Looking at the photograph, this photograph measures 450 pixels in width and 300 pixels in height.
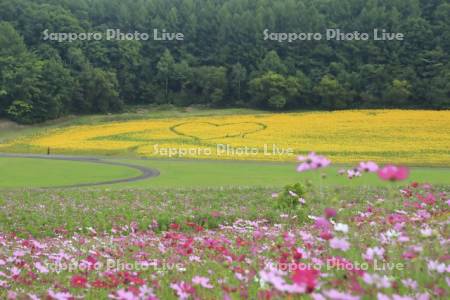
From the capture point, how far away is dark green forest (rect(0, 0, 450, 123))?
60.4m

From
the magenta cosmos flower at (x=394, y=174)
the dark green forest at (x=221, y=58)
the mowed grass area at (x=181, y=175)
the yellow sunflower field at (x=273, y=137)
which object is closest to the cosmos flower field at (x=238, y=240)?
the magenta cosmos flower at (x=394, y=174)

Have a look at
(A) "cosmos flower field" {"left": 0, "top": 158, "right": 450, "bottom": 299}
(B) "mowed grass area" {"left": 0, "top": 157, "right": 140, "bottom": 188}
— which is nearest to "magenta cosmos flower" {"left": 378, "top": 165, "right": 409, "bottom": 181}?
(A) "cosmos flower field" {"left": 0, "top": 158, "right": 450, "bottom": 299}

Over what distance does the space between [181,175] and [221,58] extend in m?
52.1

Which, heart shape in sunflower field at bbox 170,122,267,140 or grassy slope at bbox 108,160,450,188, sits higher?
heart shape in sunflower field at bbox 170,122,267,140

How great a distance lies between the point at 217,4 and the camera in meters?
83.4

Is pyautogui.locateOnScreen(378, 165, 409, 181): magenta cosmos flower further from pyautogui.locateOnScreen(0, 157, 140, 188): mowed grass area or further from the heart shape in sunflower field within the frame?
the heart shape in sunflower field

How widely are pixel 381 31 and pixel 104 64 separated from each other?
35135 mm

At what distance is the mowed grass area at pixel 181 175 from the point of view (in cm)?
2003

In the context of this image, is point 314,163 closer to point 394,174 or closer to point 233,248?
point 394,174

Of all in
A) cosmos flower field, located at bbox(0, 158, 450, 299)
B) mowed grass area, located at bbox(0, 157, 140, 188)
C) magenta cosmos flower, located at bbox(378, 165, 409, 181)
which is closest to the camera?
magenta cosmos flower, located at bbox(378, 165, 409, 181)

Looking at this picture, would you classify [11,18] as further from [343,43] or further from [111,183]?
[111,183]

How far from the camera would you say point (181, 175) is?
2361 cm

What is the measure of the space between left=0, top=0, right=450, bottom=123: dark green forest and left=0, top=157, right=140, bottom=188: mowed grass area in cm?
3218

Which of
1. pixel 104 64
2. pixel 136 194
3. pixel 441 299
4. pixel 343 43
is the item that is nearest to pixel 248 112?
pixel 343 43
